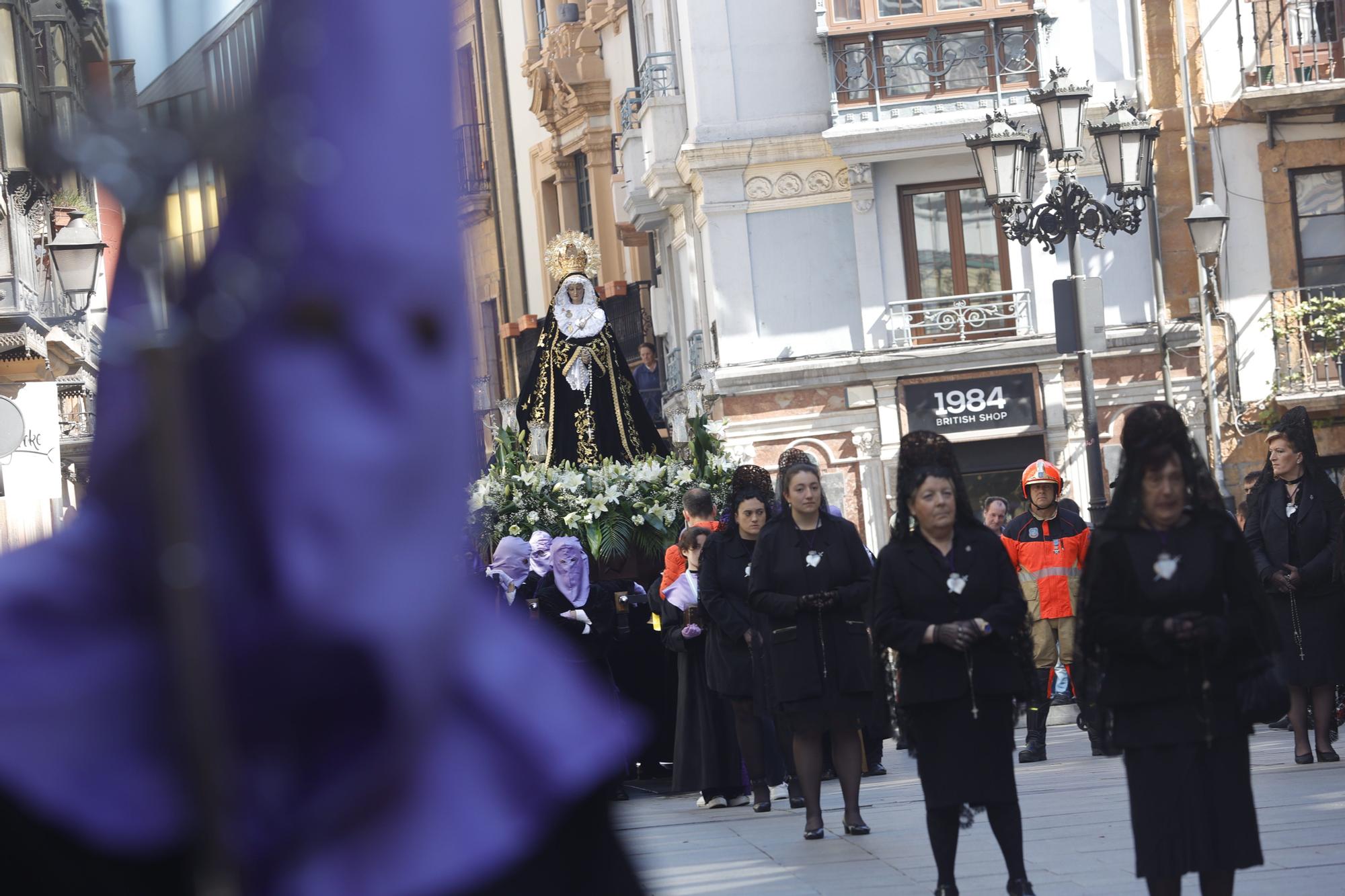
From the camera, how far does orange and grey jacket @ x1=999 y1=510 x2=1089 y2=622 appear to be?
543 inches

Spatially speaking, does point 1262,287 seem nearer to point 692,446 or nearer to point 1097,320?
point 1097,320

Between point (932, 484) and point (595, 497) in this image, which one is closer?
point (932, 484)

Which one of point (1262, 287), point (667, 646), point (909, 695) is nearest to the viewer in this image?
point (909, 695)

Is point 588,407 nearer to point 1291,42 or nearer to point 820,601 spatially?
point 820,601

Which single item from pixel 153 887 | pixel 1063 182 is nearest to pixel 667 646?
pixel 1063 182

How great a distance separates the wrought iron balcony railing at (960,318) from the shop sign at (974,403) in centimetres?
61

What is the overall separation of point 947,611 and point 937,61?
2076 cm

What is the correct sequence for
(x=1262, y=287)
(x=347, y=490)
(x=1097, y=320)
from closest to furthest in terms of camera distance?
(x=347, y=490)
(x=1097, y=320)
(x=1262, y=287)

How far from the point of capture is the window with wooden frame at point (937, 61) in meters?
27.8

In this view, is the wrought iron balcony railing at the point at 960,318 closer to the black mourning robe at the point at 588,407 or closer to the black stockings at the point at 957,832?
the black mourning robe at the point at 588,407

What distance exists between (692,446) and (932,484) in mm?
6395

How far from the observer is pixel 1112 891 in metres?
8.20

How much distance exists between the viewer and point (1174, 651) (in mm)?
6691

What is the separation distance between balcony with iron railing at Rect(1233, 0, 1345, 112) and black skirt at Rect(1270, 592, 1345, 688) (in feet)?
53.5
